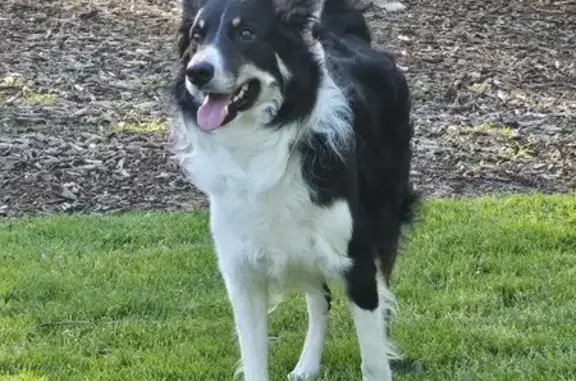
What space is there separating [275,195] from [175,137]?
0.56 metres

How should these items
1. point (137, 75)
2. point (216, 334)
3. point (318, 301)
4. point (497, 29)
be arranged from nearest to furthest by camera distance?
1. point (318, 301)
2. point (216, 334)
3. point (137, 75)
4. point (497, 29)

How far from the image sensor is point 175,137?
14.4 feet

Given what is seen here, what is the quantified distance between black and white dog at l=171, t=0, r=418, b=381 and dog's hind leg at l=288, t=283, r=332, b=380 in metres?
0.39

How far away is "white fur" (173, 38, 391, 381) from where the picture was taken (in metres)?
4.03

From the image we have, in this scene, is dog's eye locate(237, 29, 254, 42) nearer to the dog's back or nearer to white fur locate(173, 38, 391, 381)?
white fur locate(173, 38, 391, 381)

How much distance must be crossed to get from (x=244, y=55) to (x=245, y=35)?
0.32 ft

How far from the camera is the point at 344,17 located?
5129 millimetres

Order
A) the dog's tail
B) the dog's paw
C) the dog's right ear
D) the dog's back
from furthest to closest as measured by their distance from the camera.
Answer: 1. the dog's tail
2. the dog's paw
3. the dog's back
4. the dog's right ear

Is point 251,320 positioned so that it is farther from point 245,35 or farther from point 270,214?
A: point 245,35

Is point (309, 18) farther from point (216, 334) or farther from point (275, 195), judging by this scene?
point (216, 334)

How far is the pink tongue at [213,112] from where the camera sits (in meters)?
3.87

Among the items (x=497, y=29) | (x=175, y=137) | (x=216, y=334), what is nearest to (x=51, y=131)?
(x=216, y=334)

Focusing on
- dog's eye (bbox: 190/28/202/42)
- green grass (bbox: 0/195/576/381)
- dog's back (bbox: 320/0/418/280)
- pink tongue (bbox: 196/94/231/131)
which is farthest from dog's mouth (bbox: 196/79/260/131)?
green grass (bbox: 0/195/576/381)

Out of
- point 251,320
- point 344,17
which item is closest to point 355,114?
point 344,17
